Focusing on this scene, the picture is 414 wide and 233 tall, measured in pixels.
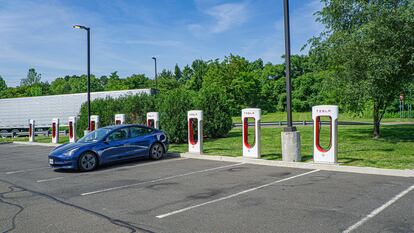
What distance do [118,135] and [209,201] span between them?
618 cm

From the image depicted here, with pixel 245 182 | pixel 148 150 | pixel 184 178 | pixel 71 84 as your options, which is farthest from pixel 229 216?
pixel 71 84

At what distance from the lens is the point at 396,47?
14.7m

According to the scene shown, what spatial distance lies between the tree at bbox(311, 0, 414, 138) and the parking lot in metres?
7.04

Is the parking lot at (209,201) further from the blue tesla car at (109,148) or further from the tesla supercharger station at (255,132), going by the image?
the tesla supercharger station at (255,132)

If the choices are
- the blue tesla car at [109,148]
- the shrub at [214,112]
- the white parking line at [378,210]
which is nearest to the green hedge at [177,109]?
the shrub at [214,112]

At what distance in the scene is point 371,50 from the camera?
14.7 metres

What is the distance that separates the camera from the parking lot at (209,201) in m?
5.24

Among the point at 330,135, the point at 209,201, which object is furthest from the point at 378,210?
the point at 330,135

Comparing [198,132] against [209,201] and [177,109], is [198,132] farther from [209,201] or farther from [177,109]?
[209,201]

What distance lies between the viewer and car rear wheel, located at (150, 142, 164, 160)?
12.9m

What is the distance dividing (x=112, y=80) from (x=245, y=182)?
3092 inches

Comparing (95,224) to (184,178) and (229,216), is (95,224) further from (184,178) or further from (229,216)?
(184,178)

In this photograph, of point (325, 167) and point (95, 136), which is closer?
point (325, 167)

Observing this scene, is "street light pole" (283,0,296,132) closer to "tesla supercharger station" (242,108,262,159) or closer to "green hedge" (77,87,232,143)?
"tesla supercharger station" (242,108,262,159)
